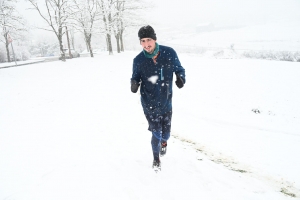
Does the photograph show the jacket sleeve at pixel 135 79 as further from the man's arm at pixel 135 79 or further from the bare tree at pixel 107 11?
the bare tree at pixel 107 11

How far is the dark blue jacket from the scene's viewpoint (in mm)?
2932

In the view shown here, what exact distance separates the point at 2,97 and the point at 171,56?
9891 millimetres

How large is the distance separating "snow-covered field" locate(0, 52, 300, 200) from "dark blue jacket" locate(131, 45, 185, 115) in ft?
4.14

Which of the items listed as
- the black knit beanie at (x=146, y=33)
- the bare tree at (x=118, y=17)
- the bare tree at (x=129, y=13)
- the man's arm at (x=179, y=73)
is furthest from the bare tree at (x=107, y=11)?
the man's arm at (x=179, y=73)

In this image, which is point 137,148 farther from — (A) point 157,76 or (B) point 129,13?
(B) point 129,13

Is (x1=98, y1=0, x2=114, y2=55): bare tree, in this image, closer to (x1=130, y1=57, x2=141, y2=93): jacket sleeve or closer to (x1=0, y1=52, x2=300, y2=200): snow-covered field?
(x1=0, y1=52, x2=300, y2=200): snow-covered field

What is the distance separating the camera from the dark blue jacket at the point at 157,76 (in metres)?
2.93

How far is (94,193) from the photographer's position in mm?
2932

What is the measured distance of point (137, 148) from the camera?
4324 mm

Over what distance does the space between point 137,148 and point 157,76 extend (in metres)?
2.04

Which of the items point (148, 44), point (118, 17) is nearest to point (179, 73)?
point (148, 44)

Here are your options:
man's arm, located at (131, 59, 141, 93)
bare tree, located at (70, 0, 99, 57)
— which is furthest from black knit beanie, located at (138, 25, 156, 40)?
bare tree, located at (70, 0, 99, 57)

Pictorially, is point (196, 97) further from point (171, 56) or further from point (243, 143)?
point (171, 56)

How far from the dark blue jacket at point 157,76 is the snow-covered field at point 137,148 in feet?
4.14
